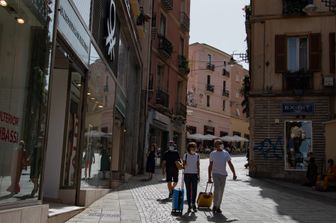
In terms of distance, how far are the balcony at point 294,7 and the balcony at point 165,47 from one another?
853cm

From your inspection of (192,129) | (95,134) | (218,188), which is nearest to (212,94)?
(192,129)

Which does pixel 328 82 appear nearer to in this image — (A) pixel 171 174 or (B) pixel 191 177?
(A) pixel 171 174

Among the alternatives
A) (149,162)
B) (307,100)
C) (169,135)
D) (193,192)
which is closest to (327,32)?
(307,100)

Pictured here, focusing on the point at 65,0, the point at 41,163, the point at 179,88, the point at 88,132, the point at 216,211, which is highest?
the point at 179,88

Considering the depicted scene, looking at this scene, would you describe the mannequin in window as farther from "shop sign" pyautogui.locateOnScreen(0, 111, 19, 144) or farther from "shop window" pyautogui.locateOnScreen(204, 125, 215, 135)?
"shop window" pyautogui.locateOnScreen(204, 125, 215, 135)

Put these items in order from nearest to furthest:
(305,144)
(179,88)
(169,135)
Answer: (305,144) < (169,135) < (179,88)

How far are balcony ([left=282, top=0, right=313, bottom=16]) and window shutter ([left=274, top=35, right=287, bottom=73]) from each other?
1.30 meters

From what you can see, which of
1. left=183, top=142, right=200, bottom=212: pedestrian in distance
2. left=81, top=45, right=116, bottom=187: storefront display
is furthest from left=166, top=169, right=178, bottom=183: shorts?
left=183, top=142, right=200, bottom=212: pedestrian in distance

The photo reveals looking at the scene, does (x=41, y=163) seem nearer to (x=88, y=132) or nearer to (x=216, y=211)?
(x=88, y=132)

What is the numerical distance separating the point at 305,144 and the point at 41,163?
772 inches

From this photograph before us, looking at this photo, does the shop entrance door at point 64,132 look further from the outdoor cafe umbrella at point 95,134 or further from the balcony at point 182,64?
the balcony at point 182,64

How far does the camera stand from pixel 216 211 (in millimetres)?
11773

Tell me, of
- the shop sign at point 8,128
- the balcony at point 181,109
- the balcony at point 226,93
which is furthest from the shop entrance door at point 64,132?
the balcony at point 226,93

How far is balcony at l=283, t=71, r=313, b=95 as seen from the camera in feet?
85.1
